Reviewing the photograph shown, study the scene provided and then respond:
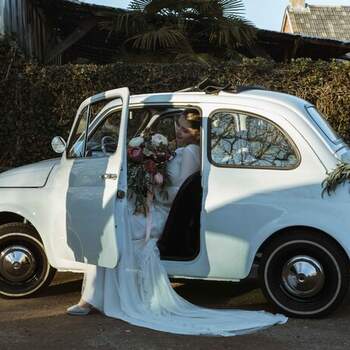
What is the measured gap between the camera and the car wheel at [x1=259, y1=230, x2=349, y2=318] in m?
5.07

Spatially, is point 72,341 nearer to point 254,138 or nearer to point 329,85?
point 254,138

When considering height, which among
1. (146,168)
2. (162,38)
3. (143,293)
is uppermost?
(162,38)

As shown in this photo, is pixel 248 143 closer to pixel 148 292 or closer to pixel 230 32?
pixel 148 292

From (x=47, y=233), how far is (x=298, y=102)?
2.65 metres

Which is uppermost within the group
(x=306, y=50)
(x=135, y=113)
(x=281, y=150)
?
(x=306, y=50)

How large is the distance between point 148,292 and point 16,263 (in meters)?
1.38

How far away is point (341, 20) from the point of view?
36531mm

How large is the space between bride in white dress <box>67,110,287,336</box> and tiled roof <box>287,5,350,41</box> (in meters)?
30.3

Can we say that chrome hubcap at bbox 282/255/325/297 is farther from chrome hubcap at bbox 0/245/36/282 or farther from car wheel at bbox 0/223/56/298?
chrome hubcap at bbox 0/245/36/282

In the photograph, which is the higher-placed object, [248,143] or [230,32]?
[230,32]

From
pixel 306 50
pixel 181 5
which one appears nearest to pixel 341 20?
pixel 306 50

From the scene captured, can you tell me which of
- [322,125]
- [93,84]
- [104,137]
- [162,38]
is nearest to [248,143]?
[322,125]

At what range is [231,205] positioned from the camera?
524 cm

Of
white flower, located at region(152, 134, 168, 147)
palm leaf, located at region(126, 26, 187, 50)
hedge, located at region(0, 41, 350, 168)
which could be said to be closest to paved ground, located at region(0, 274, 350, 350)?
white flower, located at region(152, 134, 168, 147)
